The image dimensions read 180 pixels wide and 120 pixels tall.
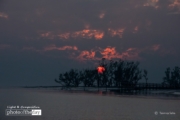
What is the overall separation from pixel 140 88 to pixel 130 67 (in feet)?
45.3

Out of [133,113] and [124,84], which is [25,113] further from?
[124,84]

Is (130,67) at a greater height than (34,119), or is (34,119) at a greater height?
(130,67)

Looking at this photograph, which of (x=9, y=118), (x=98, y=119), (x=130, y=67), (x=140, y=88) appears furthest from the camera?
(x=130, y=67)

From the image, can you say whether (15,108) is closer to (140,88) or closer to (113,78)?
(140,88)

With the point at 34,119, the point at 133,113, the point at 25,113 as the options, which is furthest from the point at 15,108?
the point at 133,113

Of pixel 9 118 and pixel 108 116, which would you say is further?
pixel 108 116

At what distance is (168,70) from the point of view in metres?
62.2

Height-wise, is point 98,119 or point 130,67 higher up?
point 130,67

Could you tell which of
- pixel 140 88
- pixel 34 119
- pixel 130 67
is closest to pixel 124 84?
pixel 140 88

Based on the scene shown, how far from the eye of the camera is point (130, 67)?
203 feet

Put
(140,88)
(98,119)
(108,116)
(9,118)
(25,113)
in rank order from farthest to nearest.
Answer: (140,88), (108,116), (98,119), (9,118), (25,113)

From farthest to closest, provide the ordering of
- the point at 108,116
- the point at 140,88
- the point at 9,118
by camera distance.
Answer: the point at 140,88
the point at 108,116
the point at 9,118

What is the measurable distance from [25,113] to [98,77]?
168 ft

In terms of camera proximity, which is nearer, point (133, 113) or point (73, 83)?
point (133, 113)
